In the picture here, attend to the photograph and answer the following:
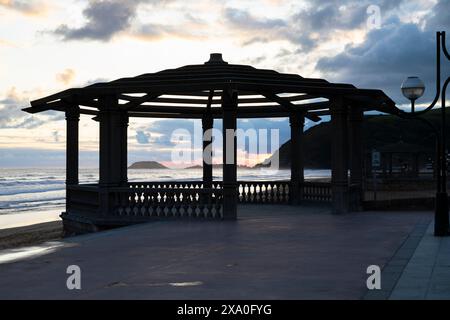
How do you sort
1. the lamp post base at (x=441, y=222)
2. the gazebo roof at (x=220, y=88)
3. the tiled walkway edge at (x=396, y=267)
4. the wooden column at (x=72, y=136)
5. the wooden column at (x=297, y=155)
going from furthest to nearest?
1. the wooden column at (x=297, y=155)
2. the wooden column at (x=72, y=136)
3. the gazebo roof at (x=220, y=88)
4. the lamp post base at (x=441, y=222)
5. the tiled walkway edge at (x=396, y=267)

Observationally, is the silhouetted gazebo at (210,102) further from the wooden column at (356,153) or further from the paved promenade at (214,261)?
the paved promenade at (214,261)

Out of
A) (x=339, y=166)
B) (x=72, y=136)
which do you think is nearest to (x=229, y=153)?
(x=339, y=166)

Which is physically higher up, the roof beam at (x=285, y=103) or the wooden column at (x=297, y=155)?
the roof beam at (x=285, y=103)

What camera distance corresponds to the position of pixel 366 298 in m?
6.73

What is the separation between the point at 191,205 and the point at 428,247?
23.8 feet

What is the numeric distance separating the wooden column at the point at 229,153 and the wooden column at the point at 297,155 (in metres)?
5.96

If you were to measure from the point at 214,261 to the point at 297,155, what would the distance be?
42.9 feet

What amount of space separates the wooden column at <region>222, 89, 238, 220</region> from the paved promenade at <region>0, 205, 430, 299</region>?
796mm

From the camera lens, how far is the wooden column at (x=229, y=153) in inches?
632

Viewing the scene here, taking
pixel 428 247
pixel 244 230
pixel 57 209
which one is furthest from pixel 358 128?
pixel 57 209

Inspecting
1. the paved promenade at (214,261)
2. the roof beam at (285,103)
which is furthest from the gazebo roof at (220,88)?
the paved promenade at (214,261)

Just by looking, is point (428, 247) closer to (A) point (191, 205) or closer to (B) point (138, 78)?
(A) point (191, 205)

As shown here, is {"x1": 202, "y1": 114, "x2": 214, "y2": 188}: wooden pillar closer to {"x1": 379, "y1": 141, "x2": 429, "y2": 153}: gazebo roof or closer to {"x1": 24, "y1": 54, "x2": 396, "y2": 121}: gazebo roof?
{"x1": 24, "y1": 54, "x2": 396, "y2": 121}: gazebo roof

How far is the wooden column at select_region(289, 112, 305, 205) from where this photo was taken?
21781mm
